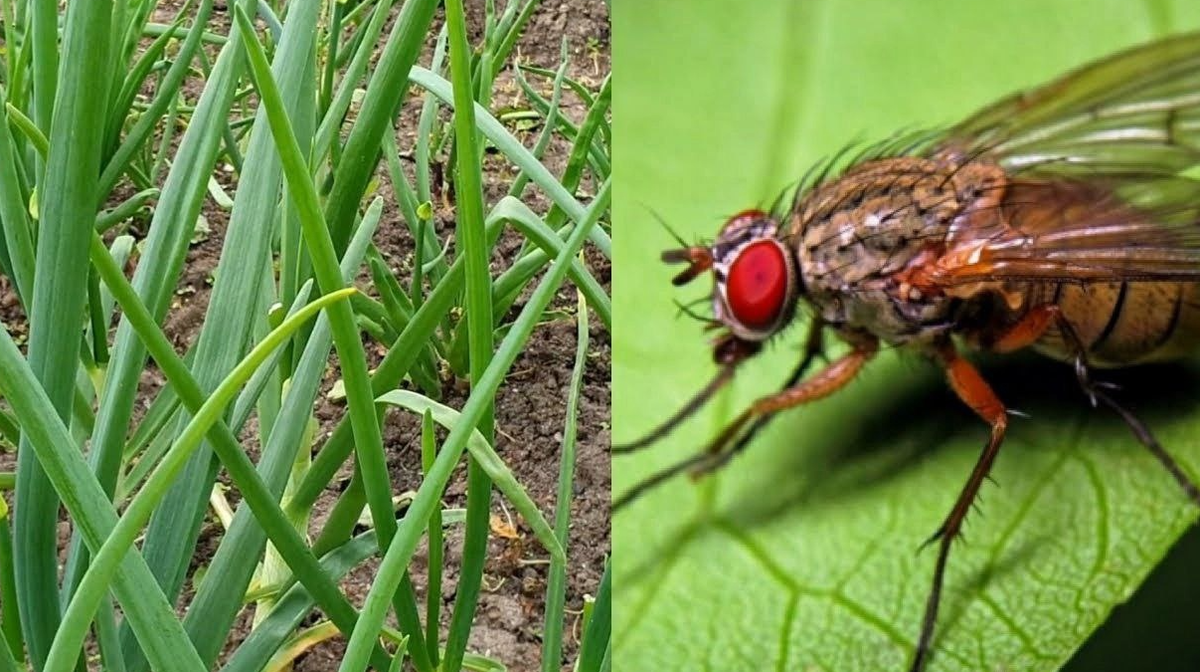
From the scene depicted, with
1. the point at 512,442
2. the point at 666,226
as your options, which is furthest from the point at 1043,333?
the point at 512,442

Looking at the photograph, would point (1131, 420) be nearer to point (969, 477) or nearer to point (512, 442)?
point (969, 477)

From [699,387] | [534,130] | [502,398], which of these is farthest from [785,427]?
[534,130]

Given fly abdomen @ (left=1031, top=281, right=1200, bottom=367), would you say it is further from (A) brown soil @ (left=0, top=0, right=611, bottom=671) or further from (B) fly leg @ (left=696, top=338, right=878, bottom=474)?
(A) brown soil @ (left=0, top=0, right=611, bottom=671)

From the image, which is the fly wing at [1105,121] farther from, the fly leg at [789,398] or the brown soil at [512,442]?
the brown soil at [512,442]

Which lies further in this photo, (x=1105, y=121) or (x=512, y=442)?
(x=512, y=442)

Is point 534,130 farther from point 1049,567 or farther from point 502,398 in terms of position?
point 1049,567

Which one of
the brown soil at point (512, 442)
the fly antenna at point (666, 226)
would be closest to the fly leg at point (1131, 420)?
the fly antenna at point (666, 226)
